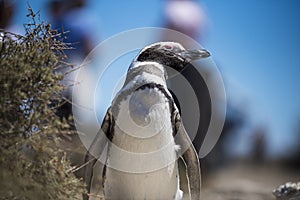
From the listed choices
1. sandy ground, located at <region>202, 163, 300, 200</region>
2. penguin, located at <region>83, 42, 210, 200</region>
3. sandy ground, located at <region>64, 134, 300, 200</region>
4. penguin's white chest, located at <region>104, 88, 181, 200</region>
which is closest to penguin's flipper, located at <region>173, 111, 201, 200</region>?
penguin, located at <region>83, 42, 210, 200</region>

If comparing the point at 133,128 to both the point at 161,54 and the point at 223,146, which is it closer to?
the point at 161,54

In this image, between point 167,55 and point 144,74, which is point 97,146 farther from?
point 167,55

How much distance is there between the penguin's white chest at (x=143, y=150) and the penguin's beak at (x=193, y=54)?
1.03 feet

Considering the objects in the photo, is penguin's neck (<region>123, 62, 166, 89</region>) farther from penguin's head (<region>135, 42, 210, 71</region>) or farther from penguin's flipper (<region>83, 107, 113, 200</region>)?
penguin's flipper (<region>83, 107, 113, 200</region>)

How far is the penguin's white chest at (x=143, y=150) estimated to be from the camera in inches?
87.3

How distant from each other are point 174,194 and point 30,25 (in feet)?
3.43

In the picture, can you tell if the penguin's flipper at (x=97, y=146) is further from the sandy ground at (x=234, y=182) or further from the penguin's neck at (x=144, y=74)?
the penguin's neck at (x=144, y=74)

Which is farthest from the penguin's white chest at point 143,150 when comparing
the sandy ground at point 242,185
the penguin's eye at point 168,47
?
the sandy ground at point 242,185

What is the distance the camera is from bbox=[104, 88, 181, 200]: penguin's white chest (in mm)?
2217

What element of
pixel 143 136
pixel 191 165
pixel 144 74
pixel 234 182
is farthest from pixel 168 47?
pixel 234 182

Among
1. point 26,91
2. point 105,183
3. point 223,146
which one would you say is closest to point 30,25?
point 26,91

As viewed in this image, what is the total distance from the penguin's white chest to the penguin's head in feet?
0.75

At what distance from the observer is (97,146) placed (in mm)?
2414

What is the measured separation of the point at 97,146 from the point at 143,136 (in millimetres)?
314
